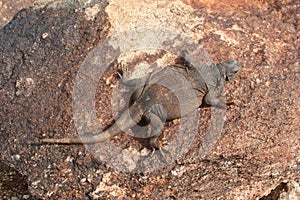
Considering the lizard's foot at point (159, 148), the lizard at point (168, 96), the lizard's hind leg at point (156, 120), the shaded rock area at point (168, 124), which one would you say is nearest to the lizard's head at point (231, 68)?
the lizard at point (168, 96)

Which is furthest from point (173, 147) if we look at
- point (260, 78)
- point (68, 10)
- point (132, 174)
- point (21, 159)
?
point (68, 10)

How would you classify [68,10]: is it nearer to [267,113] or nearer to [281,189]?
[267,113]

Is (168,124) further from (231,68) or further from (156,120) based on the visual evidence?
(231,68)

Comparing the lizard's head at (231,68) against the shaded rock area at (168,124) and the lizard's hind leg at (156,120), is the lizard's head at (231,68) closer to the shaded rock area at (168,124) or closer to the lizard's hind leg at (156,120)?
the shaded rock area at (168,124)

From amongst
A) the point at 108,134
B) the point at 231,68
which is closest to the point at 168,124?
the point at 108,134

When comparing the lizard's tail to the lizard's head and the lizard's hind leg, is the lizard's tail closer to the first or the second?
the lizard's hind leg

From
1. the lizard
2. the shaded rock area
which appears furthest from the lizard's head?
the shaded rock area
